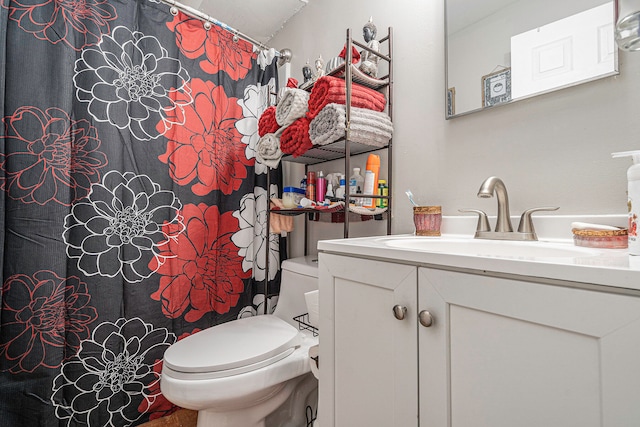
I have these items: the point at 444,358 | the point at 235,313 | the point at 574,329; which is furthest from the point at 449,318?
the point at 235,313

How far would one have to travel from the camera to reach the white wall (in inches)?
27.9

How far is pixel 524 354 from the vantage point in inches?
16.7

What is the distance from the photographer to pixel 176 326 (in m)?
1.35

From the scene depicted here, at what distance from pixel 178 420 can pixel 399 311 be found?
1305 mm

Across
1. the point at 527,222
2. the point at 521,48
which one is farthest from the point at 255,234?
the point at 521,48

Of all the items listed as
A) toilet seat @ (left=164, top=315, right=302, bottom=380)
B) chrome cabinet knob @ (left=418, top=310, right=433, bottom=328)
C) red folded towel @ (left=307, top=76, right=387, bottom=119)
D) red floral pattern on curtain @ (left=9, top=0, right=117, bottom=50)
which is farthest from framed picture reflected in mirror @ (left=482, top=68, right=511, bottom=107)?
red floral pattern on curtain @ (left=9, top=0, right=117, bottom=50)

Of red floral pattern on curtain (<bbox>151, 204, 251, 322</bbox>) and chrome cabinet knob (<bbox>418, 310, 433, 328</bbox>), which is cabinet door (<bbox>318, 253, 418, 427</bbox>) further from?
red floral pattern on curtain (<bbox>151, 204, 251, 322</bbox>)

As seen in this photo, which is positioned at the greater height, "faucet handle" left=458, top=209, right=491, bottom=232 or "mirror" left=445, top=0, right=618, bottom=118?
"mirror" left=445, top=0, right=618, bottom=118

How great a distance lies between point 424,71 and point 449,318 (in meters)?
0.95

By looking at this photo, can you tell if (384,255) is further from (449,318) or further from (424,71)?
(424,71)

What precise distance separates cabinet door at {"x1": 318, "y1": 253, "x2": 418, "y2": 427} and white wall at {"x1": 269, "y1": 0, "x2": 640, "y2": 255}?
52cm

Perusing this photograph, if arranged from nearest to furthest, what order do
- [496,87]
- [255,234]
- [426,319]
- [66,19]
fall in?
[426,319]
[496,87]
[66,19]
[255,234]

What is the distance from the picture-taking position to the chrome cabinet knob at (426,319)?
1.72 feet

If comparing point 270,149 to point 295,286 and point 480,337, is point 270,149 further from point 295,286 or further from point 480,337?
point 480,337
